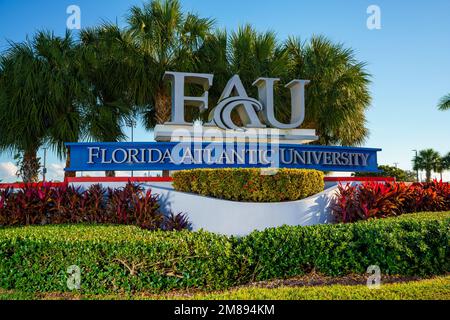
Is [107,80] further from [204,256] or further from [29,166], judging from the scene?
[204,256]

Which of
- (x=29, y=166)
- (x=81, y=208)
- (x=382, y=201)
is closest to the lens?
(x=81, y=208)

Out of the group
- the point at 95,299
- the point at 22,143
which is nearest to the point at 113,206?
the point at 95,299

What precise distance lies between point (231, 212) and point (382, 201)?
354 centimetres

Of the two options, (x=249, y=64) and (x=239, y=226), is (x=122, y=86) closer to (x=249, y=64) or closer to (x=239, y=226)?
(x=249, y=64)

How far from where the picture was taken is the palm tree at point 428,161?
5716 cm

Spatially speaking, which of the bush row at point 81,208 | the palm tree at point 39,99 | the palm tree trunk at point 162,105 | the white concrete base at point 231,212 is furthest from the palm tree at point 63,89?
the white concrete base at point 231,212

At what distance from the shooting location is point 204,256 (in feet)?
19.3

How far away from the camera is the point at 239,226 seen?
9.50 m

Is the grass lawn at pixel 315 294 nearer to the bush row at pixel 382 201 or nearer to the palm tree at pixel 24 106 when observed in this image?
the bush row at pixel 382 201

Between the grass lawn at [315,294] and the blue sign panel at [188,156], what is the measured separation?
655cm

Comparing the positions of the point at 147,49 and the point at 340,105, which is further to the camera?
the point at 340,105

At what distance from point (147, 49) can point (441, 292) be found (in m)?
13.5

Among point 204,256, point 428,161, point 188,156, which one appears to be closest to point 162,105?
point 188,156

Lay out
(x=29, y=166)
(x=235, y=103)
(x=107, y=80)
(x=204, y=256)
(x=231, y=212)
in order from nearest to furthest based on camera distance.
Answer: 1. (x=204, y=256)
2. (x=231, y=212)
3. (x=235, y=103)
4. (x=29, y=166)
5. (x=107, y=80)
